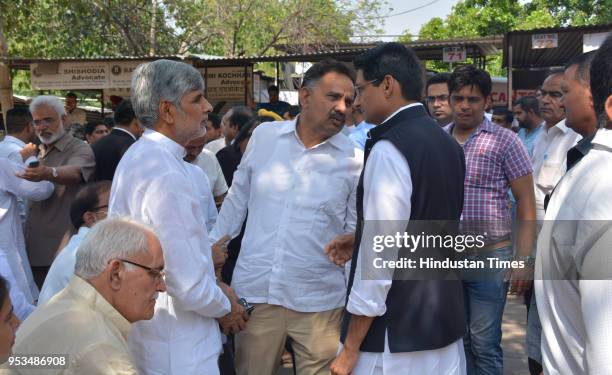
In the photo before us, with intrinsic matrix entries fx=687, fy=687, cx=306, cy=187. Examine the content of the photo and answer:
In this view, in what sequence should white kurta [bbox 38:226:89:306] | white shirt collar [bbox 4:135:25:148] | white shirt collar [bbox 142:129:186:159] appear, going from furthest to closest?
white shirt collar [bbox 4:135:25:148]
white kurta [bbox 38:226:89:306]
white shirt collar [bbox 142:129:186:159]

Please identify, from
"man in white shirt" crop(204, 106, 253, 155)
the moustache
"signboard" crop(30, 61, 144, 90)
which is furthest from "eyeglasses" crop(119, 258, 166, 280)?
"signboard" crop(30, 61, 144, 90)

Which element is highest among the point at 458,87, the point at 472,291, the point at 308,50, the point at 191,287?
the point at 308,50

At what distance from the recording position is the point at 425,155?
2.64m

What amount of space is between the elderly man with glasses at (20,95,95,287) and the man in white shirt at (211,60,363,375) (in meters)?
2.21

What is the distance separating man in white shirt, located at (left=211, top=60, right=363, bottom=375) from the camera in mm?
3330

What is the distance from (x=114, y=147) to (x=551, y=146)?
3288 mm

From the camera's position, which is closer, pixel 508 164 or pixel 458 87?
pixel 508 164

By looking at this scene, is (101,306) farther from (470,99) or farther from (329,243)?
(470,99)

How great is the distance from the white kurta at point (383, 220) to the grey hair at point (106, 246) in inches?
32.7

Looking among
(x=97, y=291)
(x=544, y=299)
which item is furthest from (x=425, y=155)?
(x=97, y=291)

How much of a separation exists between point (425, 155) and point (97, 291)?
4.27 ft

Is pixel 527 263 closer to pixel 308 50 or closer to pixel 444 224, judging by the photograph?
pixel 444 224

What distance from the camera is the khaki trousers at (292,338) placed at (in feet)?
11.0

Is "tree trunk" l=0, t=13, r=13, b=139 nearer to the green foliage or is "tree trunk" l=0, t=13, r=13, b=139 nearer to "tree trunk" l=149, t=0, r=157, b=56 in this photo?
"tree trunk" l=149, t=0, r=157, b=56
